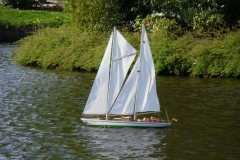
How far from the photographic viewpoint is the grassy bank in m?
42.3

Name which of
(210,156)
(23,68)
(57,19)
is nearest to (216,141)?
(210,156)

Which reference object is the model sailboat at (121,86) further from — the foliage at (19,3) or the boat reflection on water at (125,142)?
the foliage at (19,3)

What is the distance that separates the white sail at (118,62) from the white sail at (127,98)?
23 cm

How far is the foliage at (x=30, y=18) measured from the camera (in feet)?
237

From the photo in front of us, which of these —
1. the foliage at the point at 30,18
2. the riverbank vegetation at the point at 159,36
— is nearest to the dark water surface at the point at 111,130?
the riverbank vegetation at the point at 159,36

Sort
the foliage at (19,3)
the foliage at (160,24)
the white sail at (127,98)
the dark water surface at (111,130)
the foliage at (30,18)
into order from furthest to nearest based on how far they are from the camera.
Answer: the foliage at (19,3) < the foliage at (30,18) < the foliage at (160,24) < the white sail at (127,98) < the dark water surface at (111,130)

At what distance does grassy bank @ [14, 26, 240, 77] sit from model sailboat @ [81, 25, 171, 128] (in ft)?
44.4

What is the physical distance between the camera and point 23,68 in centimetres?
4772

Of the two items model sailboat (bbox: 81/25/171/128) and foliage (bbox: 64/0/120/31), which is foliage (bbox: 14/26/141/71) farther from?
model sailboat (bbox: 81/25/171/128)

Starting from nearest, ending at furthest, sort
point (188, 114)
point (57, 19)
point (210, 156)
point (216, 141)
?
1. point (210, 156)
2. point (216, 141)
3. point (188, 114)
4. point (57, 19)

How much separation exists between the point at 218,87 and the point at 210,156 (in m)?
14.7

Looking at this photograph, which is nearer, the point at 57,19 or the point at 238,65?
the point at 238,65

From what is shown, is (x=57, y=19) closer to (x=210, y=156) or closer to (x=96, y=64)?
(x=96, y=64)

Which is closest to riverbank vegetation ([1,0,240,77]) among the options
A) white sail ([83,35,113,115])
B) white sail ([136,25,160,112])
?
white sail ([136,25,160,112])
